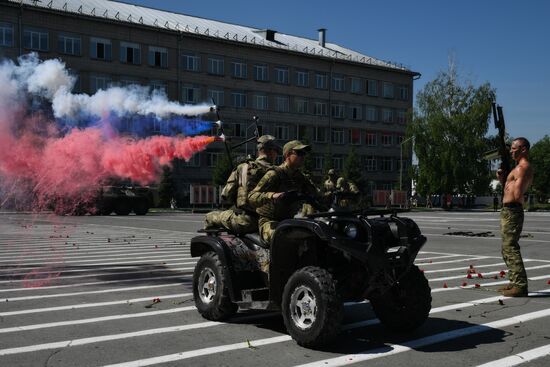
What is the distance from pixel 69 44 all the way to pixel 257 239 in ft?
158

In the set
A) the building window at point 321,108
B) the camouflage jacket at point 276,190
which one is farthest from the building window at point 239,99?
the camouflage jacket at point 276,190

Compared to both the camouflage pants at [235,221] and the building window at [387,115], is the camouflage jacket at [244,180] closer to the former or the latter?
the camouflage pants at [235,221]

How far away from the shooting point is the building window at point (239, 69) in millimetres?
61997

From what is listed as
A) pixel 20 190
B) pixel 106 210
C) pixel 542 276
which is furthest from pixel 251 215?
pixel 106 210

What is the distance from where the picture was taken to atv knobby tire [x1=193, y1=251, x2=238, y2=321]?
23.6 feet

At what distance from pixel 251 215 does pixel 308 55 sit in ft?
205

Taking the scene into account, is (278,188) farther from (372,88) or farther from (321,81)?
(372,88)

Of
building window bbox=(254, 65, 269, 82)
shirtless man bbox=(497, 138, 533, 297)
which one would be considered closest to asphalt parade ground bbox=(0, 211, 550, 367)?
A: shirtless man bbox=(497, 138, 533, 297)

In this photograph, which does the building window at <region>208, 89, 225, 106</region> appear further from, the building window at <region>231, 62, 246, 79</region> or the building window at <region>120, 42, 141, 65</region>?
the building window at <region>120, 42, 141, 65</region>

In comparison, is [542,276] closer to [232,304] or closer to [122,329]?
[232,304]

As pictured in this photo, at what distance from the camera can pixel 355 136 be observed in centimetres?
7412

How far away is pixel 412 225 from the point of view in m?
6.28

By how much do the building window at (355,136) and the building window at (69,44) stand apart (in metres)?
34.2

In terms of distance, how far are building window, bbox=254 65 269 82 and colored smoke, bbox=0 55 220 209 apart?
4579 cm
